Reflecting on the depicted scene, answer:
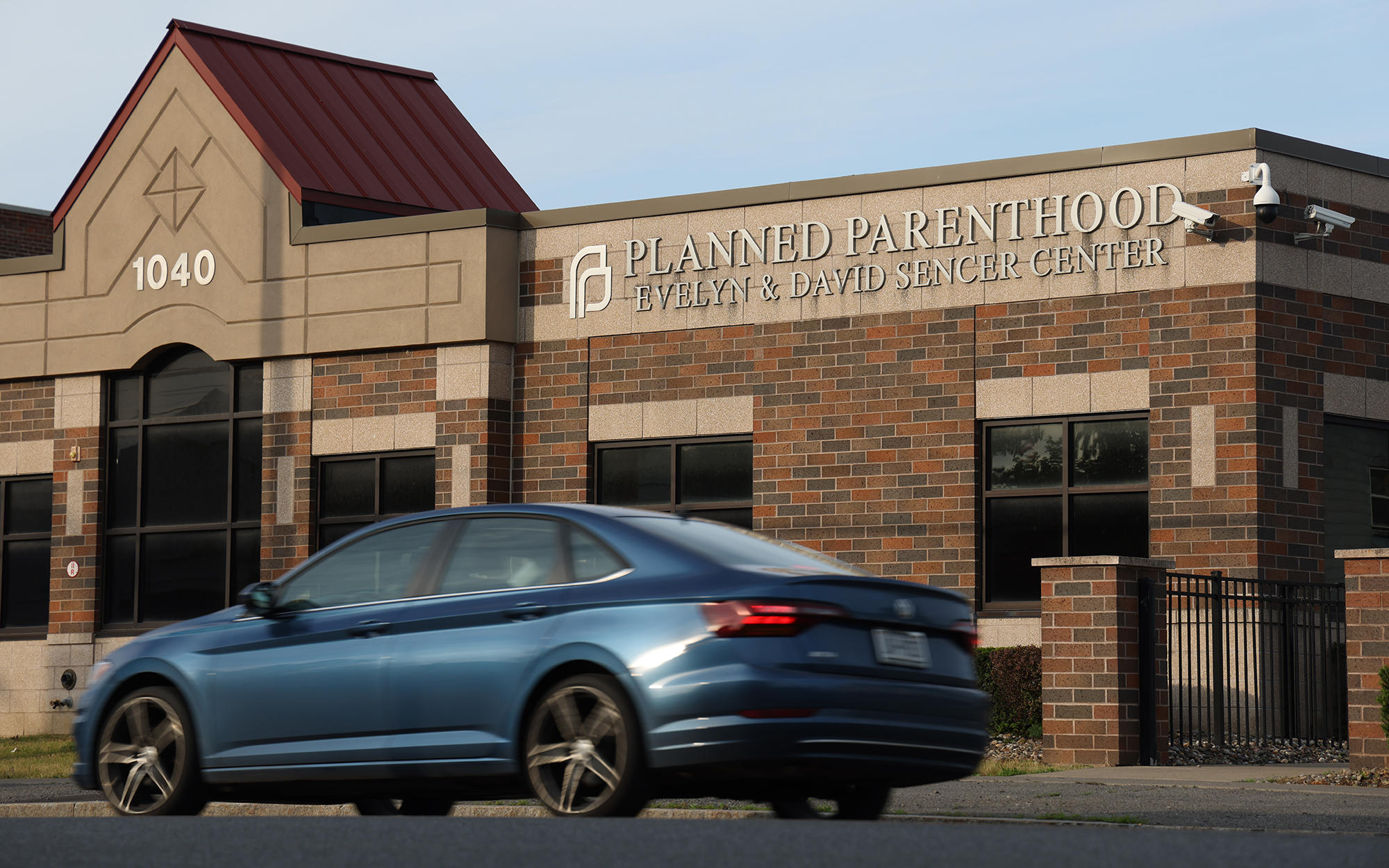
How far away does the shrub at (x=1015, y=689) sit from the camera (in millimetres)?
17156

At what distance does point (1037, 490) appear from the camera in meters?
18.3

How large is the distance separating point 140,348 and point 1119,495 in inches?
472

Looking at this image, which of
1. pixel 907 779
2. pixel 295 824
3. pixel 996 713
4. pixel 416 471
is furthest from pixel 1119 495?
pixel 295 824

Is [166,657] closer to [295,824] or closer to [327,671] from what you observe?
[327,671]

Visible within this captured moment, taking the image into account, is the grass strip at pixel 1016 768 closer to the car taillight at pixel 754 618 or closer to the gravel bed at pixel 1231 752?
the gravel bed at pixel 1231 752

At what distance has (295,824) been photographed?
7.71 m

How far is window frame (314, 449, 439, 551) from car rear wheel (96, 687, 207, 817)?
11372 millimetres

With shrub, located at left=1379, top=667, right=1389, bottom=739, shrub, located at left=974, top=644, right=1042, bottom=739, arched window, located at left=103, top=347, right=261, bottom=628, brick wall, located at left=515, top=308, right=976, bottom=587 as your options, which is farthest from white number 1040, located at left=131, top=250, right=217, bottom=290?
shrub, located at left=1379, top=667, right=1389, bottom=739

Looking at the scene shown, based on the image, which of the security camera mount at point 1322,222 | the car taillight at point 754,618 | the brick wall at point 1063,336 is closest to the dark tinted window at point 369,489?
the brick wall at point 1063,336

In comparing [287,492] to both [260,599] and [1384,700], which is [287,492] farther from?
[1384,700]

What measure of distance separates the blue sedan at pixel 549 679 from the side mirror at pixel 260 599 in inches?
0.6

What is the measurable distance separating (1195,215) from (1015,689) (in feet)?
15.2

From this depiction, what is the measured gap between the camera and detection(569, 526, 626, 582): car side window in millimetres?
8625

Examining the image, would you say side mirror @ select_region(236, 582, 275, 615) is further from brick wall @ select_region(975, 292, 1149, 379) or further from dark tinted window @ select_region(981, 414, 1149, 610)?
brick wall @ select_region(975, 292, 1149, 379)
